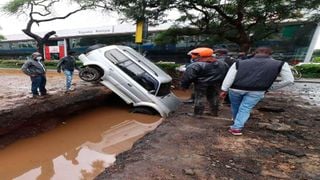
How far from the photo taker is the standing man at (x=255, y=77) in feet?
14.4

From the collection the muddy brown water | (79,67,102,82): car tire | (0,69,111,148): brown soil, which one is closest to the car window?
(79,67,102,82): car tire

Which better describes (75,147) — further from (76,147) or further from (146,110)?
(146,110)

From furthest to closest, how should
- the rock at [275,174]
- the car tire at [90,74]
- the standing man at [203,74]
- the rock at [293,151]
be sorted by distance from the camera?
1. the car tire at [90,74]
2. the standing man at [203,74]
3. the rock at [293,151]
4. the rock at [275,174]

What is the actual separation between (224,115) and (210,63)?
135 cm

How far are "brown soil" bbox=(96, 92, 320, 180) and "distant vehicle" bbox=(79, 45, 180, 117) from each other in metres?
1.88

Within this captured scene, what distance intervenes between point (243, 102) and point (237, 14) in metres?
9.18

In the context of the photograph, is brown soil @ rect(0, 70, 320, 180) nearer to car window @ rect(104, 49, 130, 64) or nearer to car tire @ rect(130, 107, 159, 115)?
car tire @ rect(130, 107, 159, 115)

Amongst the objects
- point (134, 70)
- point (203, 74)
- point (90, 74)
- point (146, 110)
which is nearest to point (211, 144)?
point (203, 74)

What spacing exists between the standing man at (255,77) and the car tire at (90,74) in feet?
13.7

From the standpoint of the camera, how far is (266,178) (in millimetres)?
3180

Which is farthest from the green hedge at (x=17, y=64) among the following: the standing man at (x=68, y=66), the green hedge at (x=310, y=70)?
the green hedge at (x=310, y=70)

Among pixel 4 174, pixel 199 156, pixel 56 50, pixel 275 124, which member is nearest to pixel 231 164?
pixel 199 156

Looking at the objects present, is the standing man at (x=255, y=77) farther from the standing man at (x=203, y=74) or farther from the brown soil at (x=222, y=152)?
the standing man at (x=203, y=74)

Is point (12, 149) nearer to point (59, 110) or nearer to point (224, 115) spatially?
point (59, 110)
